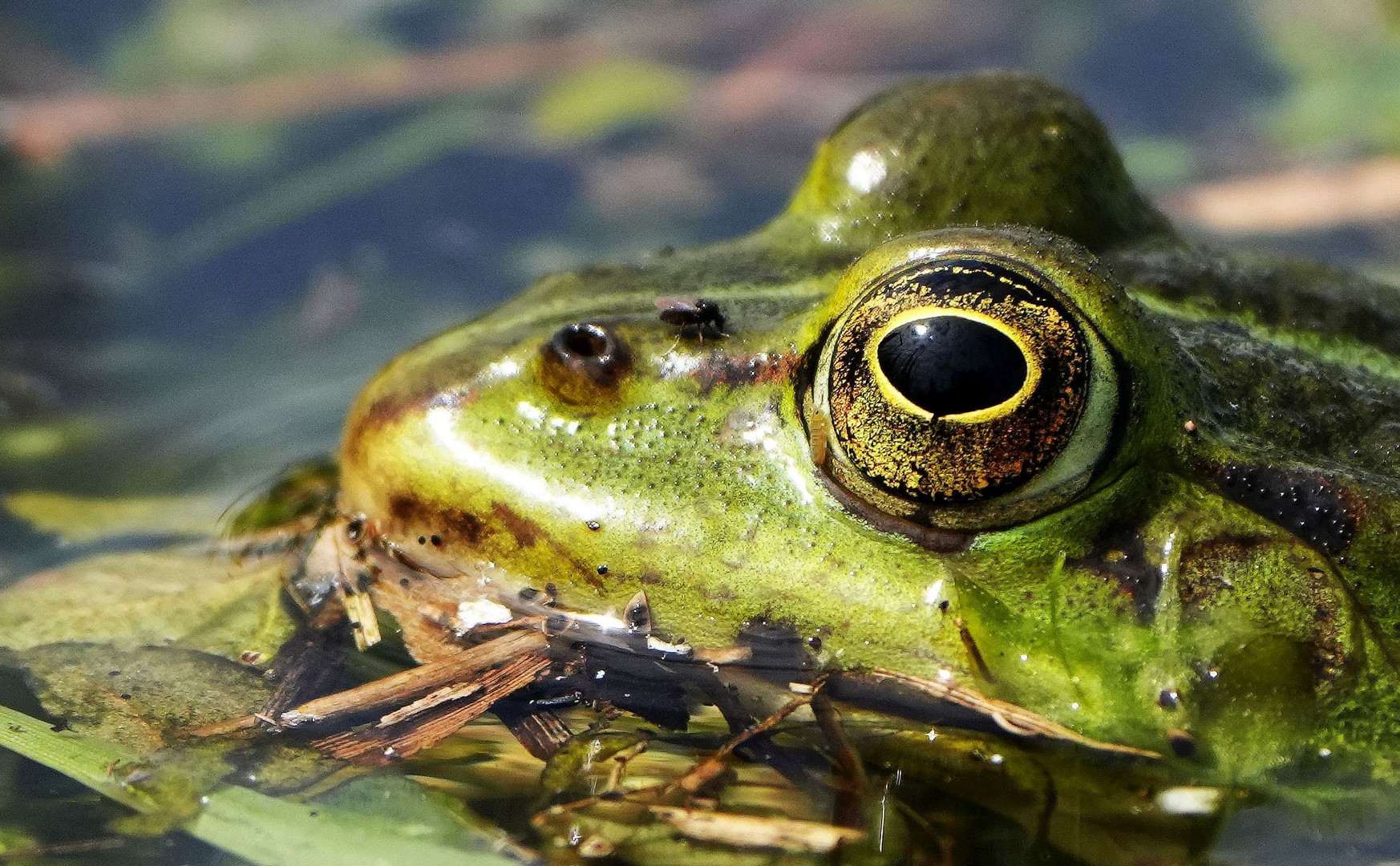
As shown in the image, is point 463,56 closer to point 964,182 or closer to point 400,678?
point 964,182

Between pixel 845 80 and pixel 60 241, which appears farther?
pixel 845 80

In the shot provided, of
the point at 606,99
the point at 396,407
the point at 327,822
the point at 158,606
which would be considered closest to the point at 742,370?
the point at 396,407

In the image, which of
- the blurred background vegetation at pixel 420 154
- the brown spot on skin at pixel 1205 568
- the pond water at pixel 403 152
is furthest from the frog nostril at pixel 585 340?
the blurred background vegetation at pixel 420 154

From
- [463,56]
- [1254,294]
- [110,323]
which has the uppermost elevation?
[463,56]

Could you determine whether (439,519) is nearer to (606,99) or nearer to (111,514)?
(111,514)

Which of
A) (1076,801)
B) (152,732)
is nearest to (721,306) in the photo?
(1076,801)
